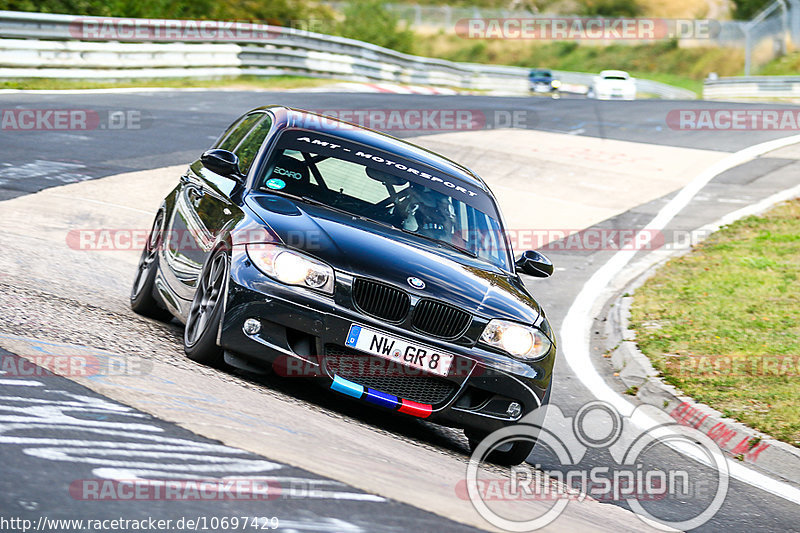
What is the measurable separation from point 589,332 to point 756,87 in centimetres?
3342

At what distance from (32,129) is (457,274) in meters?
11.7

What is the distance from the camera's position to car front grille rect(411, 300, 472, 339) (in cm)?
578

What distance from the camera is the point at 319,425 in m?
5.27

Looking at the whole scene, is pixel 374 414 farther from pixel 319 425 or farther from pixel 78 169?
pixel 78 169

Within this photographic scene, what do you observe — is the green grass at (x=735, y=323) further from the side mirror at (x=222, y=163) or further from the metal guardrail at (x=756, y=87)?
the metal guardrail at (x=756, y=87)

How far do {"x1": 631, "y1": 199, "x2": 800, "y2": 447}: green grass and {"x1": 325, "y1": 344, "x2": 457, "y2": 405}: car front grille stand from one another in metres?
2.83

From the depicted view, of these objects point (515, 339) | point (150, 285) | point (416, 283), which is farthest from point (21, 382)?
point (150, 285)

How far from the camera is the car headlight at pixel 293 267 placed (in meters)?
5.76

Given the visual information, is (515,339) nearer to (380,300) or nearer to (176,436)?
(380,300)

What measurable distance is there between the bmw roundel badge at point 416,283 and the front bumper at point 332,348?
25 centimetres

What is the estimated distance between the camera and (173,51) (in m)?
26.6

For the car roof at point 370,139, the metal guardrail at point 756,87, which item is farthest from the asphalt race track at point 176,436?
the metal guardrail at point 756,87

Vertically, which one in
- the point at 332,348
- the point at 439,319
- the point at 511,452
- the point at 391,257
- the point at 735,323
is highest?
the point at 391,257

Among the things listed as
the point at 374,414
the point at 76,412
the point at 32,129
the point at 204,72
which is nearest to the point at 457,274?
the point at 374,414
